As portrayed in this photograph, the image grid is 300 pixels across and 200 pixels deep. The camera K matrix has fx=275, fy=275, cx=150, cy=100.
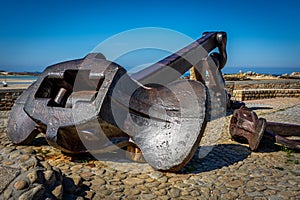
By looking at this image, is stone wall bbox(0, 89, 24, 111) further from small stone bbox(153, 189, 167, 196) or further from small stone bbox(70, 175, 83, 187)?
small stone bbox(153, 189, 167, 196)

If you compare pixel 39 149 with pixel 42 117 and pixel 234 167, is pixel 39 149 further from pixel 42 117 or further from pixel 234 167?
pixel 234 167

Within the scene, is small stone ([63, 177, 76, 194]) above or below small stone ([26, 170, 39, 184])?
below

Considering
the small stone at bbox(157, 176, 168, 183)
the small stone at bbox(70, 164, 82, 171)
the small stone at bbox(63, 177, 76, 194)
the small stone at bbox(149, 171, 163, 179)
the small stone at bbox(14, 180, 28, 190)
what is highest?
the small stone at bbox(14, 180, 28, 190)

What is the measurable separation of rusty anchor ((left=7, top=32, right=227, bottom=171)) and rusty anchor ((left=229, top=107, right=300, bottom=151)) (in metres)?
1.34

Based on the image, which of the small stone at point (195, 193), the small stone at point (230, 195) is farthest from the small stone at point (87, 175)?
the small stone at point (230, 195)

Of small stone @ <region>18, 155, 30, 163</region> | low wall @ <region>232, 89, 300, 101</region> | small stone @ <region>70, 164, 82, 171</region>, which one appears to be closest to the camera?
small stone @ <region>18, 155, 30, 163</region>

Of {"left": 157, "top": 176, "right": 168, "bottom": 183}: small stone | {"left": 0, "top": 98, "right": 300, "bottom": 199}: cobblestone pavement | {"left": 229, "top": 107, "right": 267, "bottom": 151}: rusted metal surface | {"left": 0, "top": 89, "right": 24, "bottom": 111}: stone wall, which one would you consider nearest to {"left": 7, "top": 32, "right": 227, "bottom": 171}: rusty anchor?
{"left": 157, "top": 176, "right": 168, "bottom": 183}: small stone

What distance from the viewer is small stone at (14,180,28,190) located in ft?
6.85

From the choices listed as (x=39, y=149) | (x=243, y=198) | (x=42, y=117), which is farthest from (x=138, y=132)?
(x=39, y=149)

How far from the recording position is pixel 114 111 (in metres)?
Answer: 2.92

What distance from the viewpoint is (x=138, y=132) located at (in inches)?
126

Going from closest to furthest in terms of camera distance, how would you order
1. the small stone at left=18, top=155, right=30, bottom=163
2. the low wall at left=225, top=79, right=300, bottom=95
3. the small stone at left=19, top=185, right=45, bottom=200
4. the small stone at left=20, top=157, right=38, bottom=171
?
the small stone at left=19, top=185, right=45, bottom=200 < the small stone at left=20, top=157, right=38, bottom=171 < the small stone at left=18, top=155, right=30, bottom=163 < the low wall at left=225, top=79, right=300, bottom=95

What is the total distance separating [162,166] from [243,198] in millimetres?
901

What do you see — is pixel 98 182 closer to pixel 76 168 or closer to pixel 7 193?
pixel 76 168
